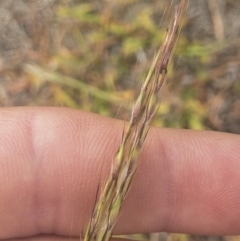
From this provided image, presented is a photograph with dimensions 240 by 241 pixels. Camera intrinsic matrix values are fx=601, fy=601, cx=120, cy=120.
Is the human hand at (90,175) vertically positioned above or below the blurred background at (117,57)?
below

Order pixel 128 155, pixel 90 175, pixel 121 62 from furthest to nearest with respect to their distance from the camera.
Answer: pixel 121 62
pixel 90 175
pixel 128 155

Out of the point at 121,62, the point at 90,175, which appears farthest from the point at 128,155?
the point at 121,62

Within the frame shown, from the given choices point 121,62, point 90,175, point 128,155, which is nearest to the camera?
point 128,155

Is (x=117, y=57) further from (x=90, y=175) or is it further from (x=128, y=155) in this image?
(x=128, y=155)

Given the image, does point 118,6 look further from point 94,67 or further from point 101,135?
point 101,135

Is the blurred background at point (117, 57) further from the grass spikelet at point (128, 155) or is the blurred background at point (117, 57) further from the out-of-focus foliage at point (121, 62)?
the grass spikelet at point (128, 155)

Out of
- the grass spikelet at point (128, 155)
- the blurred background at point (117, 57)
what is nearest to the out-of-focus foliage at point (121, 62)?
the blurred background at point (117, 57)

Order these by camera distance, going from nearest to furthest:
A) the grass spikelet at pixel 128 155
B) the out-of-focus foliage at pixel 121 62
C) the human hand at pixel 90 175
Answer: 1. the grass spikelet at pixel 128 155
2. the human hand at pixel 90 175
3. the out-of-focus foliage at pixel 121 62
